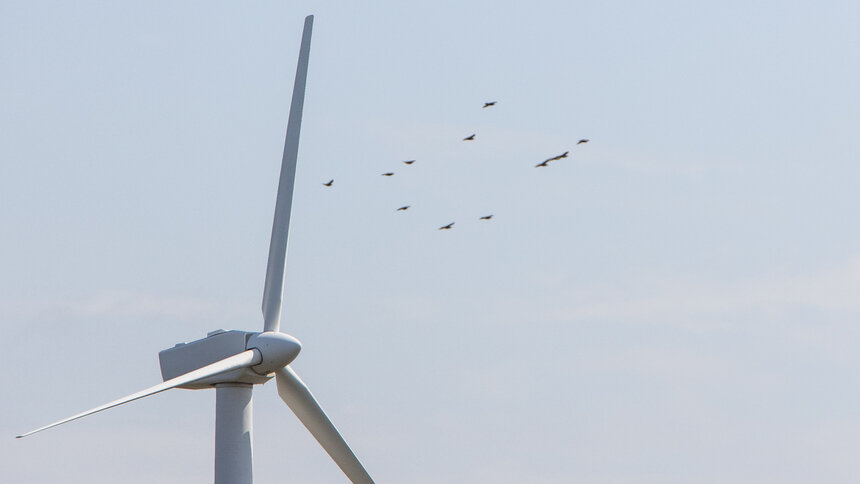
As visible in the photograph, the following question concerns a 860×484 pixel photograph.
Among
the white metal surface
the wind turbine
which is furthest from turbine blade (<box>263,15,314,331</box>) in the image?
the white metal surface

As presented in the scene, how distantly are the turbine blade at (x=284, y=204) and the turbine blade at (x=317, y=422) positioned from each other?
265 cm

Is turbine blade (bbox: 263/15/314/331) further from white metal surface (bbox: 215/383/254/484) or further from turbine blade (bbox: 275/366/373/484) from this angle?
white metal surface (bbox: 215/383/254/484)

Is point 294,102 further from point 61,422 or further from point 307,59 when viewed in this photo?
point 61,422

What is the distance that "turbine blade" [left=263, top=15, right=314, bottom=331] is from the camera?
7932 cm

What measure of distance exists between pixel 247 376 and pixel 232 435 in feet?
9.58

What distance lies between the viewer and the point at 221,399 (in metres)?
76.0

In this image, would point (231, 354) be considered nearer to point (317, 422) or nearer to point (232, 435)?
point (232, 435)

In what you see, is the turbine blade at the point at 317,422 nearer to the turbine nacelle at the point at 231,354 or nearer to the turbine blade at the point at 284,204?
the turbine nacelle at the point at 231,354

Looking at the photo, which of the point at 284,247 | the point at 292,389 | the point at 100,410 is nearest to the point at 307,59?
the point at 284,247

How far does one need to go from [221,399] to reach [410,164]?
56.3ft

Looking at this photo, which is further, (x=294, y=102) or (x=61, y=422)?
(x=294, y=102)

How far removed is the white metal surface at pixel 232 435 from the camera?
75.9 m

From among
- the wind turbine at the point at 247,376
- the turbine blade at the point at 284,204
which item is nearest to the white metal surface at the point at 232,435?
the wind turbine at the point at 247,376

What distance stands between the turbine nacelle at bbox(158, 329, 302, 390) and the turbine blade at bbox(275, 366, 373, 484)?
4.52ft
